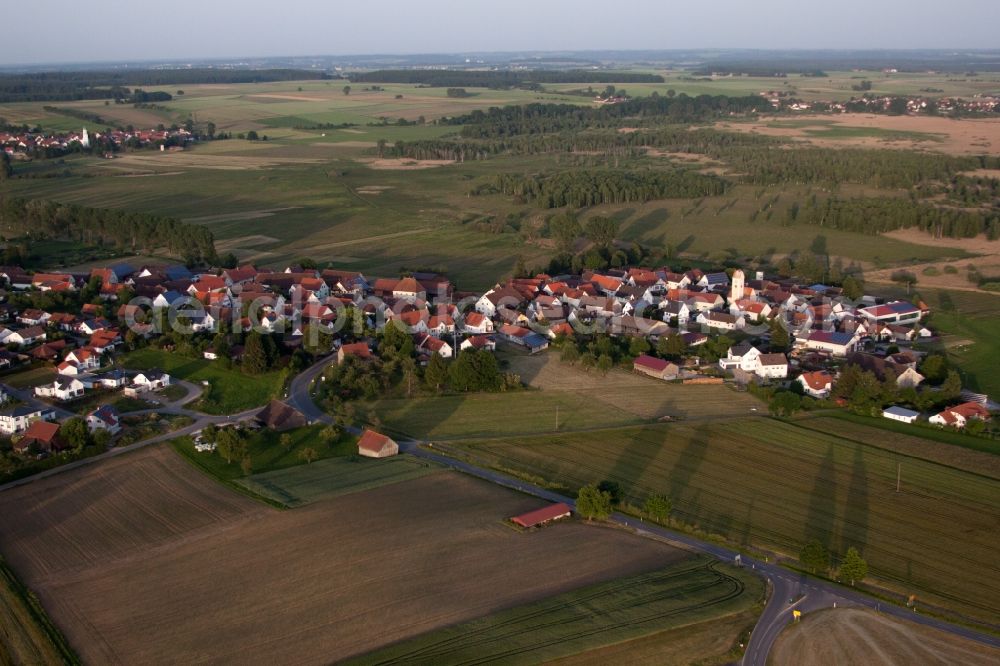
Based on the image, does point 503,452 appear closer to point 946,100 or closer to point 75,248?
point 75,248

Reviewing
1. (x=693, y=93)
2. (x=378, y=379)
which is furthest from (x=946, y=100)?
(x=378, y=379)

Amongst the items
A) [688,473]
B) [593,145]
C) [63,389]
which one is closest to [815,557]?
[688,473]

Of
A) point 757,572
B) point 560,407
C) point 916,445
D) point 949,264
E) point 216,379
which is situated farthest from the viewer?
point 949,264

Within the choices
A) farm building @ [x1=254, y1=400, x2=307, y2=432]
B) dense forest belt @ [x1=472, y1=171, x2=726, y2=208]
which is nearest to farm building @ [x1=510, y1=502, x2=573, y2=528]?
farm building @ [x1=254, y1=400, x2=307, y2=432]

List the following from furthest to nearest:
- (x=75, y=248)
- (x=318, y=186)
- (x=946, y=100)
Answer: (x=946, y=100)
(x=318, y=186)
(x=75, y=248)

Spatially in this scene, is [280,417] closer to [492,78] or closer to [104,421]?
[104,421]

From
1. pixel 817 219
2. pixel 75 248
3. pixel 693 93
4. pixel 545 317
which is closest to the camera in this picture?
pixel 545 317
